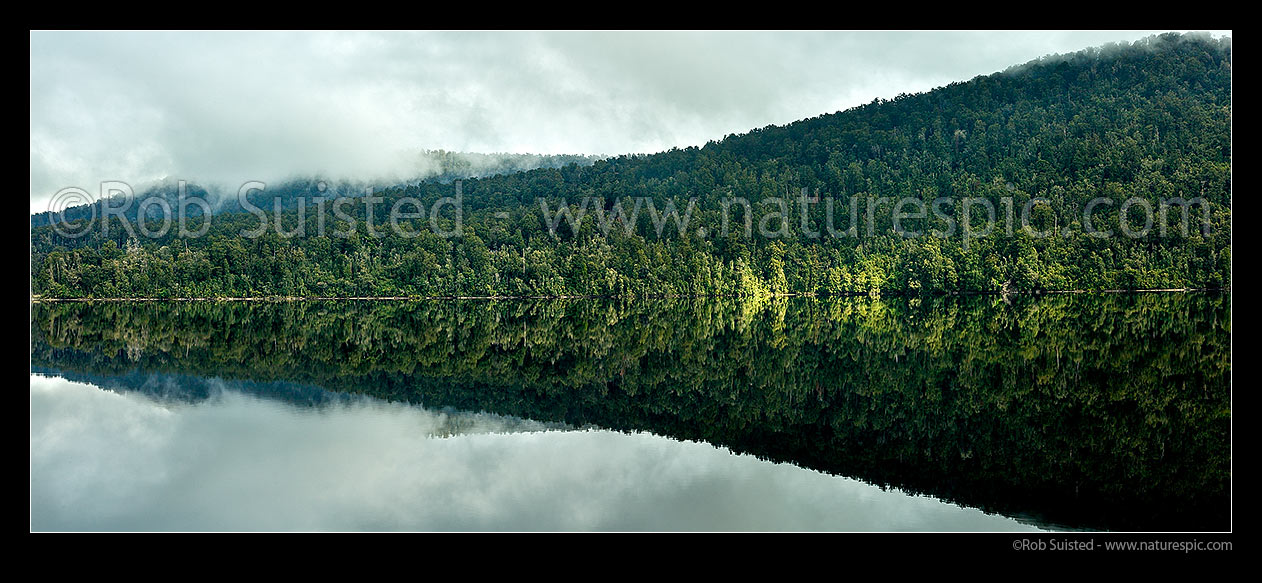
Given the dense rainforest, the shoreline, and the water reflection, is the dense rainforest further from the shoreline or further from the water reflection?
the water reflection

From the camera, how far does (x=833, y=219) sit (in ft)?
430

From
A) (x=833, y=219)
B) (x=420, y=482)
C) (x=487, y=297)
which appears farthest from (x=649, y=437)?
(x=833, y=219)

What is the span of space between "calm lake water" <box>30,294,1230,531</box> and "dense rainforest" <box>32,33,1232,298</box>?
71859 millimetres

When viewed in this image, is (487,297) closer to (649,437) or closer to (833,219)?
(833,219)

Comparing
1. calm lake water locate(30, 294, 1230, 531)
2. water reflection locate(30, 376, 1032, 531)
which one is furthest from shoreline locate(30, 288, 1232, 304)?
water reflection locate(30, 376, 1032, 531)

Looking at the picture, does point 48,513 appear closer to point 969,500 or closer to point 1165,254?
point 969,500

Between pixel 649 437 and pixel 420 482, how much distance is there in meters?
5.55

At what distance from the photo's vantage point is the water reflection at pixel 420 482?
1334 cm

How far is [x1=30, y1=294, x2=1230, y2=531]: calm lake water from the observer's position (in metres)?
13.6

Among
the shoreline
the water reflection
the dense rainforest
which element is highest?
the dense rainforest

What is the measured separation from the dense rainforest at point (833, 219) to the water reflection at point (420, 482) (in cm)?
8966

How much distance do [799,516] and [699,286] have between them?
102 metres

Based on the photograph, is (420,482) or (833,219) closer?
(420,482)

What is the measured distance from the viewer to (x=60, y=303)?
9188cm
